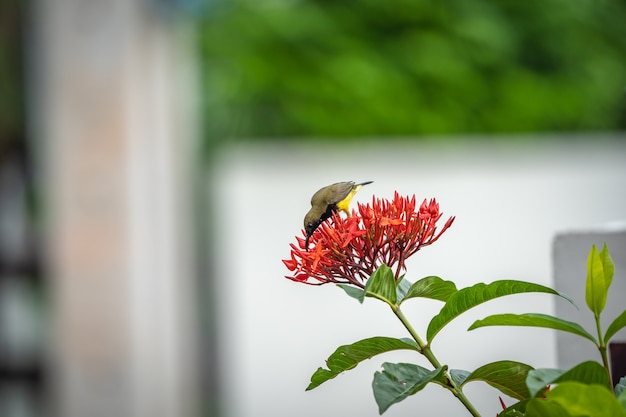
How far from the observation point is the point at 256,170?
10.9 feet

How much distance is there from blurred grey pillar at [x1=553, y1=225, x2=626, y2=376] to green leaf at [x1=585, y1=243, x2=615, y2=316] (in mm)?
263

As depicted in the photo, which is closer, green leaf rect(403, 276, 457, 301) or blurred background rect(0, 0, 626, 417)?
green leaf rect(403, 276, 457, 301)

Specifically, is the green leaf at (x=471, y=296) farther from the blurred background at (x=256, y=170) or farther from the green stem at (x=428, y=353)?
the blurred background at (x=256, y=170)

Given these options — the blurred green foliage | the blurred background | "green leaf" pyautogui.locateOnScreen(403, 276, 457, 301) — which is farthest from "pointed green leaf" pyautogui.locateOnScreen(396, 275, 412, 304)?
the blurred green foliage

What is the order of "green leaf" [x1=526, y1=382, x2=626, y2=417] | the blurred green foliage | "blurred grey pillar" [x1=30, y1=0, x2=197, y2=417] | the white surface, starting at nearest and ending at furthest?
1. "green leaf" [x1=526, y1=382, x2=626, y2=417]
2. "blurred grey pillar" [x1=30, y1=0, x2=197, y2=417]
3. the white surface
4. the blurred green foliage

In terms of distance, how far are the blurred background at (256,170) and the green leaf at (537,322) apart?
1.58 metres

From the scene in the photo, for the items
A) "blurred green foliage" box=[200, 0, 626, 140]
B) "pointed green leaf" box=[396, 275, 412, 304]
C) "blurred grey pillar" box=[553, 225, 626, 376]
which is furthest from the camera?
"blurred green foliage" box=[200, 0, 626, 140]

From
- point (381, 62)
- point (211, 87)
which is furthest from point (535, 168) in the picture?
point (211, 87)

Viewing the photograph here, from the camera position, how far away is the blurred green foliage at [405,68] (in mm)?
4082

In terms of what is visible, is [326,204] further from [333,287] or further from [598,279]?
[333,287]

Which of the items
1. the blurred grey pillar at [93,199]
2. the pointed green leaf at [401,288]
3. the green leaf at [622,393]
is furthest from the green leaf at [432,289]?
the blurred grey pillar at [93,199]

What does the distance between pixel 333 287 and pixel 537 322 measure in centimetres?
225

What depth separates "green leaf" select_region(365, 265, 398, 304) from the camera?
506 mm

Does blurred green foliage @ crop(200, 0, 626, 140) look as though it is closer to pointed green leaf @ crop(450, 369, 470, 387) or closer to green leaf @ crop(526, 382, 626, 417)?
pointed green leaf @ crop(450, 369, 470, 387)
